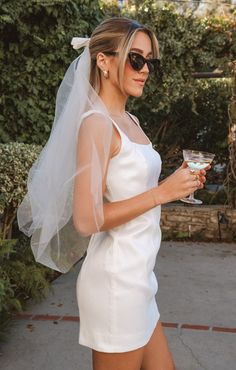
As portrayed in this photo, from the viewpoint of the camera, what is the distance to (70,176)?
1.83 metres

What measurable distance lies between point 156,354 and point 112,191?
70 cm

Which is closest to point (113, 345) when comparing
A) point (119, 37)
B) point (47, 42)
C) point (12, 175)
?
point (119, 37)

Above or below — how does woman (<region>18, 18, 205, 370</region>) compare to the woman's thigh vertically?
above

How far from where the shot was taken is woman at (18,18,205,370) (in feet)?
5.39

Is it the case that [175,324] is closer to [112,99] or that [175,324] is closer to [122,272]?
[122,272]

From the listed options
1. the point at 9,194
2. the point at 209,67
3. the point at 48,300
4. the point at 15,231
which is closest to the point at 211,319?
the point at 48,300

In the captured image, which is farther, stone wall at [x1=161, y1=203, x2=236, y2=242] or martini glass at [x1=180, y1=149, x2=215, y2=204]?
stone wall at [x1=161, y1=203, x2=236, y2=242]

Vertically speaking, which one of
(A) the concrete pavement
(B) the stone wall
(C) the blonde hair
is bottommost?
(B) the stone wall

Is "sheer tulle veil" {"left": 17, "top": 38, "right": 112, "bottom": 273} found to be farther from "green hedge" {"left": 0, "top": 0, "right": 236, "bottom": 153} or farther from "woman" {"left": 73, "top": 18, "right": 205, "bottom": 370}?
"green hedge" {"left": 0, "top": 0, "right": 236, "bottom": 153}

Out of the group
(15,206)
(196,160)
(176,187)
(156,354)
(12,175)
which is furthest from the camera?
(15,206)

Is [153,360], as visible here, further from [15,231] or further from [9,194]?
[15,231]

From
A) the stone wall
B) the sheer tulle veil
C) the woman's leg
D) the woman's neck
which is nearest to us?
the sheer tulle veil

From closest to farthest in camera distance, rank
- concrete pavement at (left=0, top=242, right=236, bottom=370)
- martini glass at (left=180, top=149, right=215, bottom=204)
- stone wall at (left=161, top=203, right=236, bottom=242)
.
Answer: martini glass at (left=180, top=149, right=215, bottom=204) < concrete pavement at (left=0, top=242, right=236, bottom=370) < stone wall at (left=161, top=203, right=236, bottom=242)

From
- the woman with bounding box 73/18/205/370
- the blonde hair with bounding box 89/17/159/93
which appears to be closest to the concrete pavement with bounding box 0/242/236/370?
the woman with bounding box 73/18/205/370
